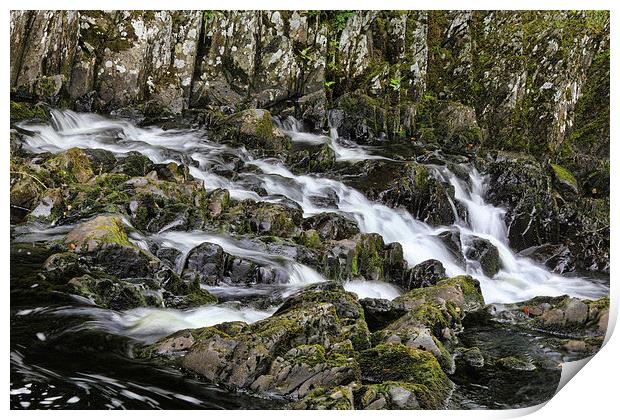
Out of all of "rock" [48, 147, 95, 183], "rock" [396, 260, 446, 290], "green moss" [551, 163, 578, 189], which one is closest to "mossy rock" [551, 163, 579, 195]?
"green moss" [551, 163, 578, 189]

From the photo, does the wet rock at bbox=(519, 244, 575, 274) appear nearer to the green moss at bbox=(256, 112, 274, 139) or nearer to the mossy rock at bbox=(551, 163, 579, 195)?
the mossy rock at bbox=(551, 163, 579, 195)

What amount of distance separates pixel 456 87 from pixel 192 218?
7.46 ft

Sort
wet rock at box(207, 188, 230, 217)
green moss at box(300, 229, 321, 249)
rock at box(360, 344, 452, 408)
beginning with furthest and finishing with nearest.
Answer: wet rock at box(207, 188, 230, 217), green moss at box(300, 229, 321, 249), rock at box(360, 344, 452, 408)

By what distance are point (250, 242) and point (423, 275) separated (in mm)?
1238

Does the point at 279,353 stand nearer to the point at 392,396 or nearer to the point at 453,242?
the point at 392,396

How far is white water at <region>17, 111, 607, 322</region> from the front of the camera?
4.79 metres

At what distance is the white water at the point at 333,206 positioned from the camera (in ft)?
15.7

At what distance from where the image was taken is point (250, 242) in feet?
15.8

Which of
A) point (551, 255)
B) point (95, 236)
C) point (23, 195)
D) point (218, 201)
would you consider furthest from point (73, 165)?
point (551, 255)

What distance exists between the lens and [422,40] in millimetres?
5207

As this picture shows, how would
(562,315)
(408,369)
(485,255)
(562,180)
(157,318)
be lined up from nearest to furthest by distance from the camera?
(408,369), (157,318), (562,315), (485,255), (562,180)

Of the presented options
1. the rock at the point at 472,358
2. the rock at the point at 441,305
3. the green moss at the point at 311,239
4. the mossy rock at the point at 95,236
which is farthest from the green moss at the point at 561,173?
the mossy rock at the point at 95,236

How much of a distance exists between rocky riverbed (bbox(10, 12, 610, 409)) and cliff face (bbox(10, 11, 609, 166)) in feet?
0.06

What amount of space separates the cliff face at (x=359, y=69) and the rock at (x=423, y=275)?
1022 mm
